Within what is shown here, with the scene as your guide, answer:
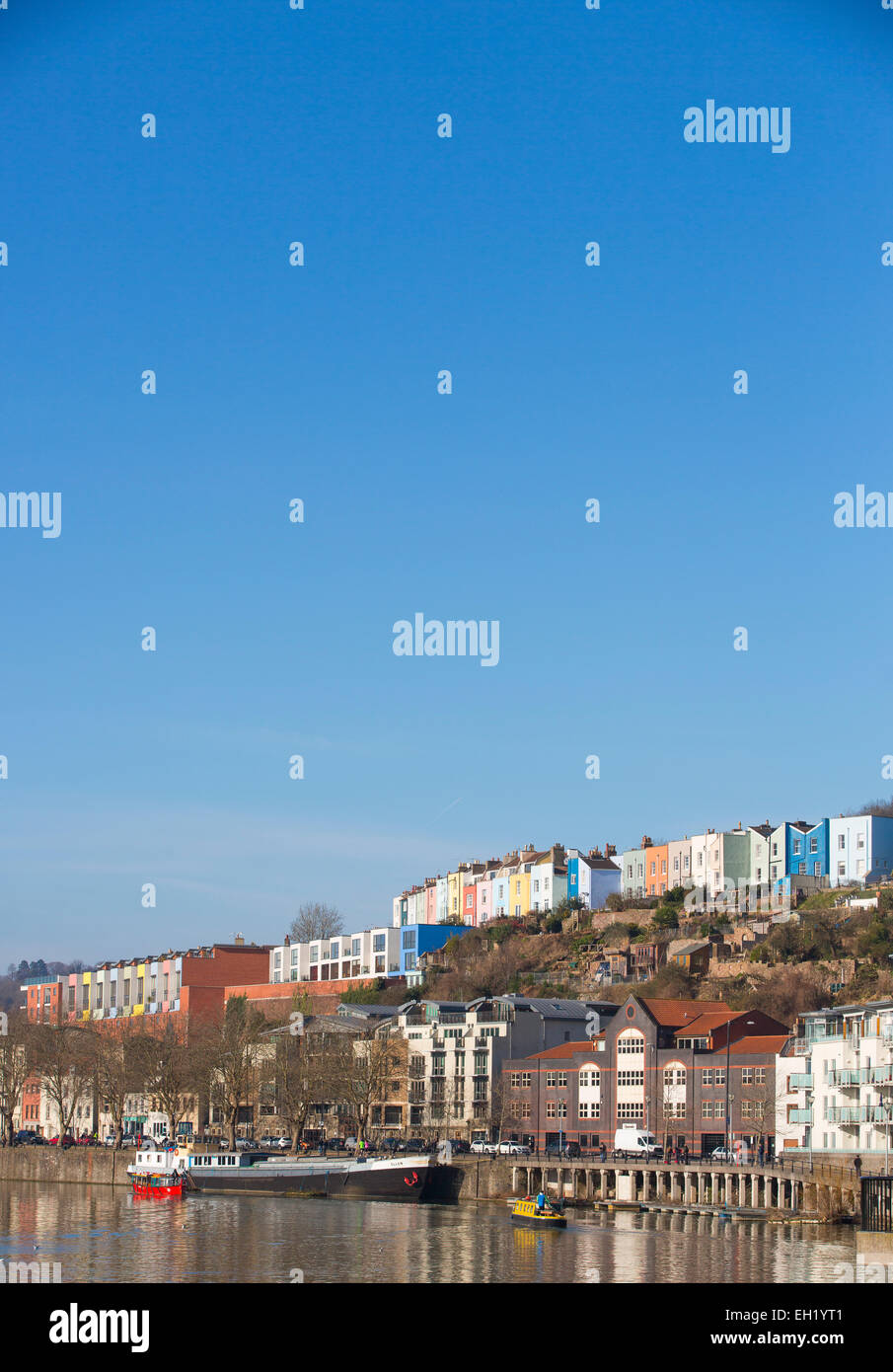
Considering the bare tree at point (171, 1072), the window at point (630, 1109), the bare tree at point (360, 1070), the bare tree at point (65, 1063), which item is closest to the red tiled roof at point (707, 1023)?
the window at point (630, 1109)

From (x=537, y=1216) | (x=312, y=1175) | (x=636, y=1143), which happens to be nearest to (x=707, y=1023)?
(x=636, y=1143)

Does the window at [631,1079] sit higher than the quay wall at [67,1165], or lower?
higher

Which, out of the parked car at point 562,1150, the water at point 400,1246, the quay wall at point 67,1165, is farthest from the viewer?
the quay wall at point 67,1165

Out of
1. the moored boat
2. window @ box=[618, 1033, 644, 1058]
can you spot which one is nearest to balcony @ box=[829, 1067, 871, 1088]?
window @ box=[618, 1033, 644, 1058]

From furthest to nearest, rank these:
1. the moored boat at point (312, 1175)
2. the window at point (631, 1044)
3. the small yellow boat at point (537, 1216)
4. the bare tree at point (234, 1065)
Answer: the bare tree at point (234, 1065)
the window at point (631, 1044)
the moored boat at point (312, 1175)
the small yellow boat at point (537, 1216)

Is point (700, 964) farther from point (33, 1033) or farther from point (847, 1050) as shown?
point (33, 1033)

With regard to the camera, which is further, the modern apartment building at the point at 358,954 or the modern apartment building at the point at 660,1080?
the modern apartment building at the point at 358,954

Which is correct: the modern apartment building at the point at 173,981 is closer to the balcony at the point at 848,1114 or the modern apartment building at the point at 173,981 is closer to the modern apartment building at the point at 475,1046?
the modern apartment building at the point at 475,1046
